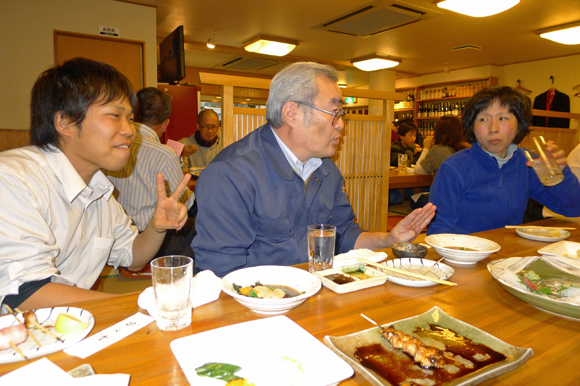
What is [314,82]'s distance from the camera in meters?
1.67

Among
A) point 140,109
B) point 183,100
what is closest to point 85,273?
point 140,109

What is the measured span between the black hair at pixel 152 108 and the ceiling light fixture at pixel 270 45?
3961 mm

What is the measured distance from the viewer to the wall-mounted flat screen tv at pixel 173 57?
5.04 meters

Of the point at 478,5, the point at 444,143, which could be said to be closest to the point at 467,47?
the point at 478,5

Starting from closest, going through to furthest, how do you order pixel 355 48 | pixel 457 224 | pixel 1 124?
pixel 457 224
pixel 1 124
pixel 355 48

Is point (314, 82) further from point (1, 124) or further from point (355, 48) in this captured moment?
point (355, 48)

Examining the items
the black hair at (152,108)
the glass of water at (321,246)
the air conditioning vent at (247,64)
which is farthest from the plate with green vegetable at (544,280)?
the air conditioning vent at (247,64)

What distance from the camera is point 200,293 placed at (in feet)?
3.24

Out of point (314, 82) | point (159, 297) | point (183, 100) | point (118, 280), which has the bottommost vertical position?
point (118, 280)

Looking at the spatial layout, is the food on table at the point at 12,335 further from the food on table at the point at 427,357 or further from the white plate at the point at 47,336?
the food on table at the point at 427,357

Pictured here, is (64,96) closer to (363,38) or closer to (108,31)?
(108,31)

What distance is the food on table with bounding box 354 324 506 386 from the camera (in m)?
0.69

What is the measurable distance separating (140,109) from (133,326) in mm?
2832

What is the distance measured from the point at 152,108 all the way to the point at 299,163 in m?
2.05
